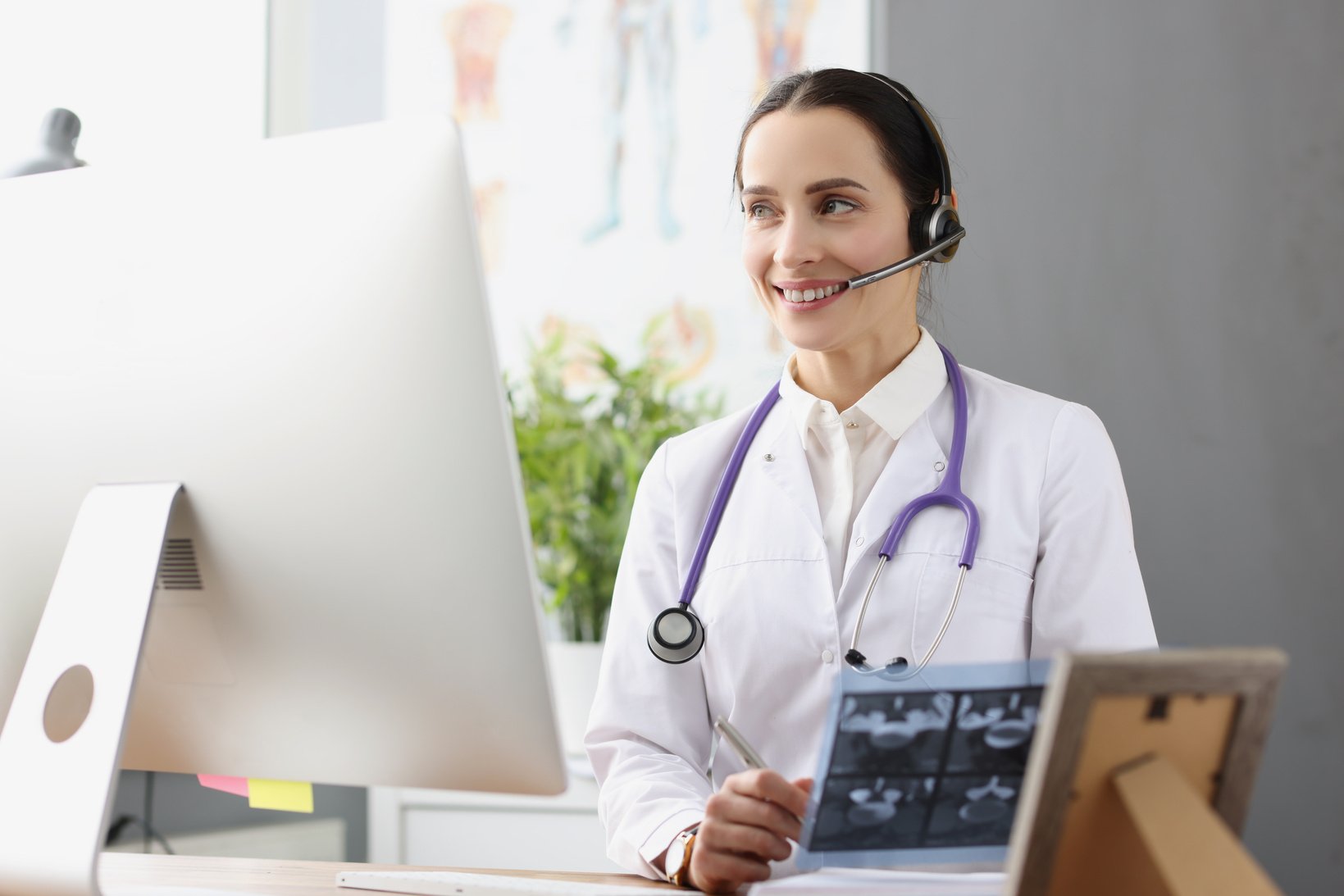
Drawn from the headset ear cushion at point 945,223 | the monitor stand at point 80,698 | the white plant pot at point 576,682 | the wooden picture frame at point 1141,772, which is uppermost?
the headset ear cushion at point 945,223

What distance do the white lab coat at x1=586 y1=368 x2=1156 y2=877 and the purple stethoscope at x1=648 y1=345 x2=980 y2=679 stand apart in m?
0.02

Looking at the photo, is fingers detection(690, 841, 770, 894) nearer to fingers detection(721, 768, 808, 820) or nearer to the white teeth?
fingers detection(721, 768, 808, 820)

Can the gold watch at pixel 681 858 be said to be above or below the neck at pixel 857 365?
below

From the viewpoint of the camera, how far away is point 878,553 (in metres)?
1.26

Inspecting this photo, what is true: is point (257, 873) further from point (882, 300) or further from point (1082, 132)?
point (1082, 132)

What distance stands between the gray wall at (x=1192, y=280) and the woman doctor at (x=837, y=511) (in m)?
0.90

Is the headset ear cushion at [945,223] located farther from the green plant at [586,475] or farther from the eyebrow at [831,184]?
the green plant at [586,475]

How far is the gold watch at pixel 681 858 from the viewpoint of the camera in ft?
3.37

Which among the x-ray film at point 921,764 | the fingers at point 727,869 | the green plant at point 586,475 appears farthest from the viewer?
the green plant at point 586,475

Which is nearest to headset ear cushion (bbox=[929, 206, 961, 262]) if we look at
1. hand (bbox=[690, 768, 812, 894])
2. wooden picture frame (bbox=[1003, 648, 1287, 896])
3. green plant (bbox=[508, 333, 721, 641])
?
hand (bbox=[690, 768, 812, 894])

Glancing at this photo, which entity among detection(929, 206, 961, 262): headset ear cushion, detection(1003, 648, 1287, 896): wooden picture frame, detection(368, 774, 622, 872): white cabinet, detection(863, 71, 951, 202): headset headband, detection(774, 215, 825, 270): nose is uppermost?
detection(863, 71, 951, 202): headset headband

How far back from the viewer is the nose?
51.9 inches

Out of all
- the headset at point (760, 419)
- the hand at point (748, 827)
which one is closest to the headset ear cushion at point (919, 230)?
the headset at point (760, 419)

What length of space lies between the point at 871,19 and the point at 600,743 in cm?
192
